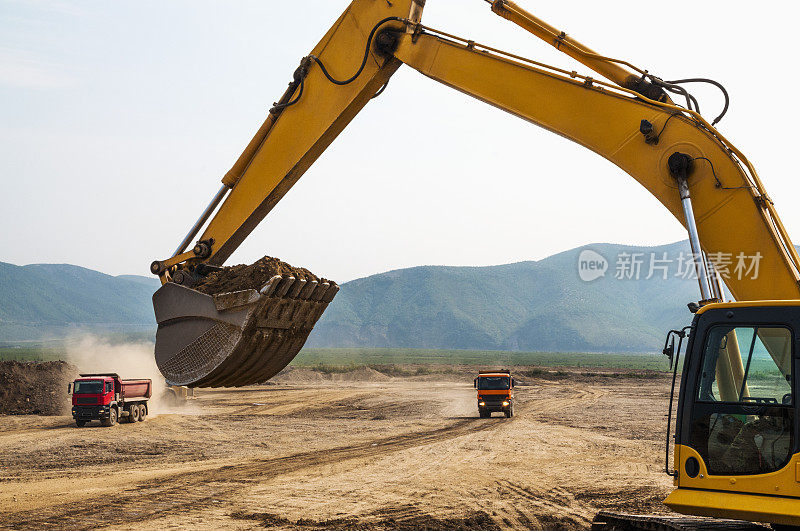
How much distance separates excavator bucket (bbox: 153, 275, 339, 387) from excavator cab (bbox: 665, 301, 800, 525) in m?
4.96

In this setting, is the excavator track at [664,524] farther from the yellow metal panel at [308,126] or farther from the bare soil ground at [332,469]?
the yellow metal panel at [308,126]

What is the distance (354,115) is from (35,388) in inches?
1324

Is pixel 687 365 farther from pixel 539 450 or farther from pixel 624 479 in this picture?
pixel 539 450

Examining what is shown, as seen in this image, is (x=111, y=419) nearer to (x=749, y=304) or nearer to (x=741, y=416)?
(x=741, y=416)

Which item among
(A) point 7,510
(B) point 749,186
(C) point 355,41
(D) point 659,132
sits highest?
(C) point 355,41

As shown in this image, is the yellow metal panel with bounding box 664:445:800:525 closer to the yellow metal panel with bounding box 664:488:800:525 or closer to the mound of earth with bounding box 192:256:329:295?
the yellow metal panel with bounding box 664:488:800:525

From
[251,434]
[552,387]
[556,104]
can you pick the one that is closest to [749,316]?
[556,104]

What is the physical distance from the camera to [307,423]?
32344 millimetres

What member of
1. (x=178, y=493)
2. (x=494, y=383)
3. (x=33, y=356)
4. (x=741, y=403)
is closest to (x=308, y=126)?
(x=741, y=403)

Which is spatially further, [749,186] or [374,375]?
[374,375]

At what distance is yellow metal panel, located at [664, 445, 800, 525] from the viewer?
6.29 metres

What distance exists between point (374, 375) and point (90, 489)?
58.1 m

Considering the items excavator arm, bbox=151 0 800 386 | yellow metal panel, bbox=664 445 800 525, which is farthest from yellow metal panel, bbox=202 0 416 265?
yellow metal panel, bbox=664 445 800 525

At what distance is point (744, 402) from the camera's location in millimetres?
6633
